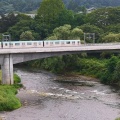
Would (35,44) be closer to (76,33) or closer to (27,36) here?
(76,33)

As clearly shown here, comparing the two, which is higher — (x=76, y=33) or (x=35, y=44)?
(x=76, y=33)

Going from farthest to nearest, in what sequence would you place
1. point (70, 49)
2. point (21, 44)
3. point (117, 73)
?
1. point (117, 73)
2. point (70, 49)
3. point (21, 44)

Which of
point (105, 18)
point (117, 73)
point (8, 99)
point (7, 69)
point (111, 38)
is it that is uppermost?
point (105, 18)

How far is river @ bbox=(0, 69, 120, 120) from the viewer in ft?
137

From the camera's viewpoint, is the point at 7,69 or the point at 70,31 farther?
the point at 70,31

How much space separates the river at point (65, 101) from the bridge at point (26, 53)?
10.0 feet

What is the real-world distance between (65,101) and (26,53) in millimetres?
10899

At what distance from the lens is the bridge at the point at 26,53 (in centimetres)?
5388

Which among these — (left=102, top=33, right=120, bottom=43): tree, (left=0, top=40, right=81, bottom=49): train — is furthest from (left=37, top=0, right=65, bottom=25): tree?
(left=0, top=40, right=81, bottom=49): train

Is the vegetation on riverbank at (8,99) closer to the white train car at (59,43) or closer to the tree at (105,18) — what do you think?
the white train car at (59,43)

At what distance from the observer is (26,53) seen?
55.5 metres

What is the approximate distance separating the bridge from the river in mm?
3062

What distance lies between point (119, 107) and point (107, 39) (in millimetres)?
34580

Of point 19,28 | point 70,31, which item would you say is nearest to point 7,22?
point 19,28
